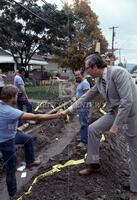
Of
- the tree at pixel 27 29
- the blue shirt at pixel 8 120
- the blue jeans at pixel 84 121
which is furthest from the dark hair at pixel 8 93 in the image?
the tree at pixel 27 29

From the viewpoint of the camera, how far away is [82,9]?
5947 centimetres

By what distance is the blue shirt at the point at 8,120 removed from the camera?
20.7ft

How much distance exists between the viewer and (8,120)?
6.39 m

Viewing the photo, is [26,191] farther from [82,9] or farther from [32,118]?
[82,9]

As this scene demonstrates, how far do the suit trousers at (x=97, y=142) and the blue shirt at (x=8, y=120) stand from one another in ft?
3.69

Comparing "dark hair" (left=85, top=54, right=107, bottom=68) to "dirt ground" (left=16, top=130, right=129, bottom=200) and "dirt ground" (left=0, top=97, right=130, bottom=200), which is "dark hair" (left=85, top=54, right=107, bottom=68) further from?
"dirt ground" (left=16, top=130, right=129, bottom=200)

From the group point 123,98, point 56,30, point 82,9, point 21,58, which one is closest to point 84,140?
point 123,98

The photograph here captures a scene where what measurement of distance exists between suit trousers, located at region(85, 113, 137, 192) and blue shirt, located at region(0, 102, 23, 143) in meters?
1.12

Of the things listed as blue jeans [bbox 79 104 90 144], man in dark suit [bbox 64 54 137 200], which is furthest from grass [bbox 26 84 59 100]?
man in dark suit [bbox 64 54 137 200]

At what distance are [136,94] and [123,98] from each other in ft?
0.91

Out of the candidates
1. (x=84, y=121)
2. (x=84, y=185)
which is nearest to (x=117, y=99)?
(x=84, y=185)

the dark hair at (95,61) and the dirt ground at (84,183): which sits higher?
the dark hair at (95,61)

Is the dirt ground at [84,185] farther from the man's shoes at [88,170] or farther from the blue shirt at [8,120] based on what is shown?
the blue shirt at [8,120]

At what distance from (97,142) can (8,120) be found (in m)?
1.40
